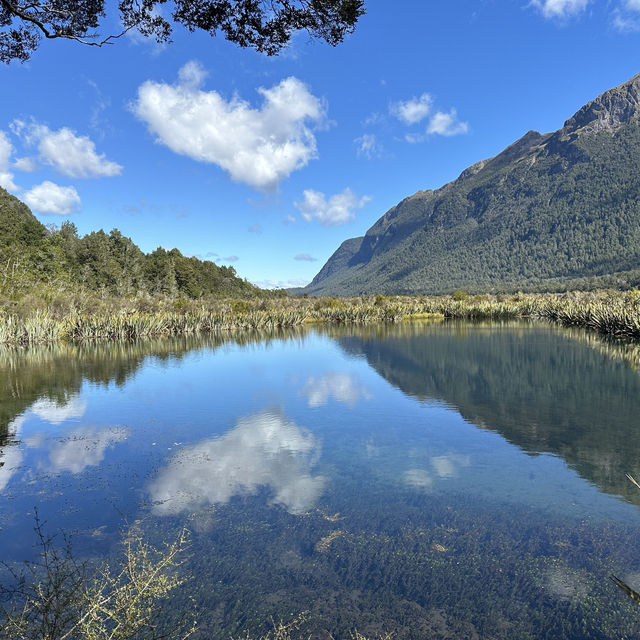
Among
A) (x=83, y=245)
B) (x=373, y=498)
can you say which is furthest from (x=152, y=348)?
(x=83, y=245)

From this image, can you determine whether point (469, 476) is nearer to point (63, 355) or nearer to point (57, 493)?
point (57, 493)

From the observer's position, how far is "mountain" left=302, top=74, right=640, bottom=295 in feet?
364

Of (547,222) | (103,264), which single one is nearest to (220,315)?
(103,264)

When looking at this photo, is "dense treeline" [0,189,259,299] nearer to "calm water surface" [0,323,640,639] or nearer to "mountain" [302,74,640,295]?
"calm water surface" [0,323,640,639]

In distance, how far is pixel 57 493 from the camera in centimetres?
505

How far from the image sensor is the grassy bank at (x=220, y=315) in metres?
22.0

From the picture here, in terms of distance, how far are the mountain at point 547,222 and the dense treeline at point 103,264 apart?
67.7 m

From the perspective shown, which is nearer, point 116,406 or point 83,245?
point 116,406

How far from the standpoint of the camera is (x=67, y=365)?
579 inches

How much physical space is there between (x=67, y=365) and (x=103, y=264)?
38.8 m

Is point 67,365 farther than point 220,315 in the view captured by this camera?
No

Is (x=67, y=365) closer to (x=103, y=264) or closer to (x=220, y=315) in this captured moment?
(x=220, y=315)

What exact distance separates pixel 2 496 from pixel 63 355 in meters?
14.0

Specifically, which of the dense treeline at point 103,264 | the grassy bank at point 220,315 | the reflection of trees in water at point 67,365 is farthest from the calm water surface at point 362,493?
the dense treeline at point 103,264
